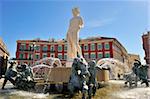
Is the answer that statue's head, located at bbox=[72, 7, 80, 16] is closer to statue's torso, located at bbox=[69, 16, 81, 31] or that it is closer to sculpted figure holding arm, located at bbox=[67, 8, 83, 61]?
sculpted figure holding arm, located at bbox=[67, 8, 83, 61]

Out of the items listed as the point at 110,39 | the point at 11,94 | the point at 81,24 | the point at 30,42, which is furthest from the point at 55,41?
the point at 11,94

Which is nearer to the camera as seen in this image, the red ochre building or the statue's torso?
the statue's torso

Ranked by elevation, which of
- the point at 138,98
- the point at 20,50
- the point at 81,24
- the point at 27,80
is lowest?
the point at 138,98

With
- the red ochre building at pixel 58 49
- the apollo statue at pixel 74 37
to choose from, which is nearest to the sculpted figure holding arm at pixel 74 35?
the apollo statue at pixel 74 37

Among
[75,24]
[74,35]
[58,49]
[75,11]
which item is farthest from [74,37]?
[58,49]

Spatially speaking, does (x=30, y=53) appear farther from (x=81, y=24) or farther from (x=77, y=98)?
(x=77, y=98)

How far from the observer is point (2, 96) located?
1006 cm

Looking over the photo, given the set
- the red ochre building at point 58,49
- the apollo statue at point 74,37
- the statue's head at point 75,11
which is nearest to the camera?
the apollo statue at point 74,37

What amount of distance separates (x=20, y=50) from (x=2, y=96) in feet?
209

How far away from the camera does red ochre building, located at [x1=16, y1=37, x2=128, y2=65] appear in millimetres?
68125

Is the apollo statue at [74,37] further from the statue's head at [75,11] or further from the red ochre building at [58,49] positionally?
the red ochre building at [58,49]

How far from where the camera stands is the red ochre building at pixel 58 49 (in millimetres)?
68125

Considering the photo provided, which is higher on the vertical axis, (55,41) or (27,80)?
(55,41)

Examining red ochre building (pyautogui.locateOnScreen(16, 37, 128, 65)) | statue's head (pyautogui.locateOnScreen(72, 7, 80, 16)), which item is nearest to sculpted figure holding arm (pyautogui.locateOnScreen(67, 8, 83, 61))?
statue's head (pyautogui.locateOnScreen(72, 7, 80, 16))
